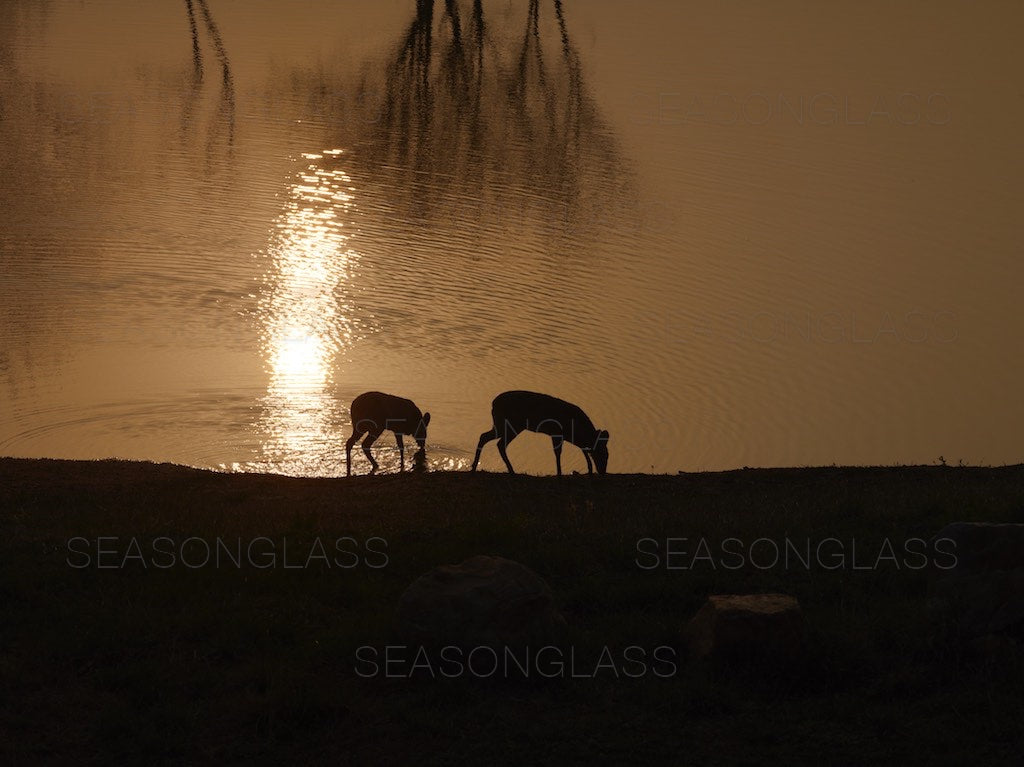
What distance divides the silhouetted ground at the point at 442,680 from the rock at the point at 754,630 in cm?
14

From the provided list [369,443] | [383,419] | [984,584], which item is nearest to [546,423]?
[383,419]

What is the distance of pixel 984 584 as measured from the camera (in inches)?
360

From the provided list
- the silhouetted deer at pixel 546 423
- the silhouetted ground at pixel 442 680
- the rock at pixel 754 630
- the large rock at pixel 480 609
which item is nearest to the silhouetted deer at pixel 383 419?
the silhouetted deer at pixel 546 423

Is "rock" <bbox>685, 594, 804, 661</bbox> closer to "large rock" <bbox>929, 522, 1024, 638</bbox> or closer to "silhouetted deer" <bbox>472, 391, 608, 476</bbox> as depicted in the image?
"large rock" <bbox>929, 522, 1024, 638</bbox>

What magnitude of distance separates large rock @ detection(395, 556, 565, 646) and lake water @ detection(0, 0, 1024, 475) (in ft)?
32.4

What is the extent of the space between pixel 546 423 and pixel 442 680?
9.23 meters

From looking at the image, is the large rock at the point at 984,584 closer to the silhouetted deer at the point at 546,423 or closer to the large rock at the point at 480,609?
the large rock at the point at 480,609

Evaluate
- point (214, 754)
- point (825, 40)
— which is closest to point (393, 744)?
point (214, 754)

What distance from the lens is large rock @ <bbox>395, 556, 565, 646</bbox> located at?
866 cm

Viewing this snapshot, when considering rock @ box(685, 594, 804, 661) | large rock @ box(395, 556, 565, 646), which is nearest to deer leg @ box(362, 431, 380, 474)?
large rock @ box(395, 556, 565, 646)

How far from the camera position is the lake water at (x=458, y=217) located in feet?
68.7

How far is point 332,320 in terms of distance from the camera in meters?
23.8

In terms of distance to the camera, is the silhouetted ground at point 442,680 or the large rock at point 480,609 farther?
the large rock at point 480,609

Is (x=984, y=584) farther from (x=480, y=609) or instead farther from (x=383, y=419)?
(x=383, y=419)
